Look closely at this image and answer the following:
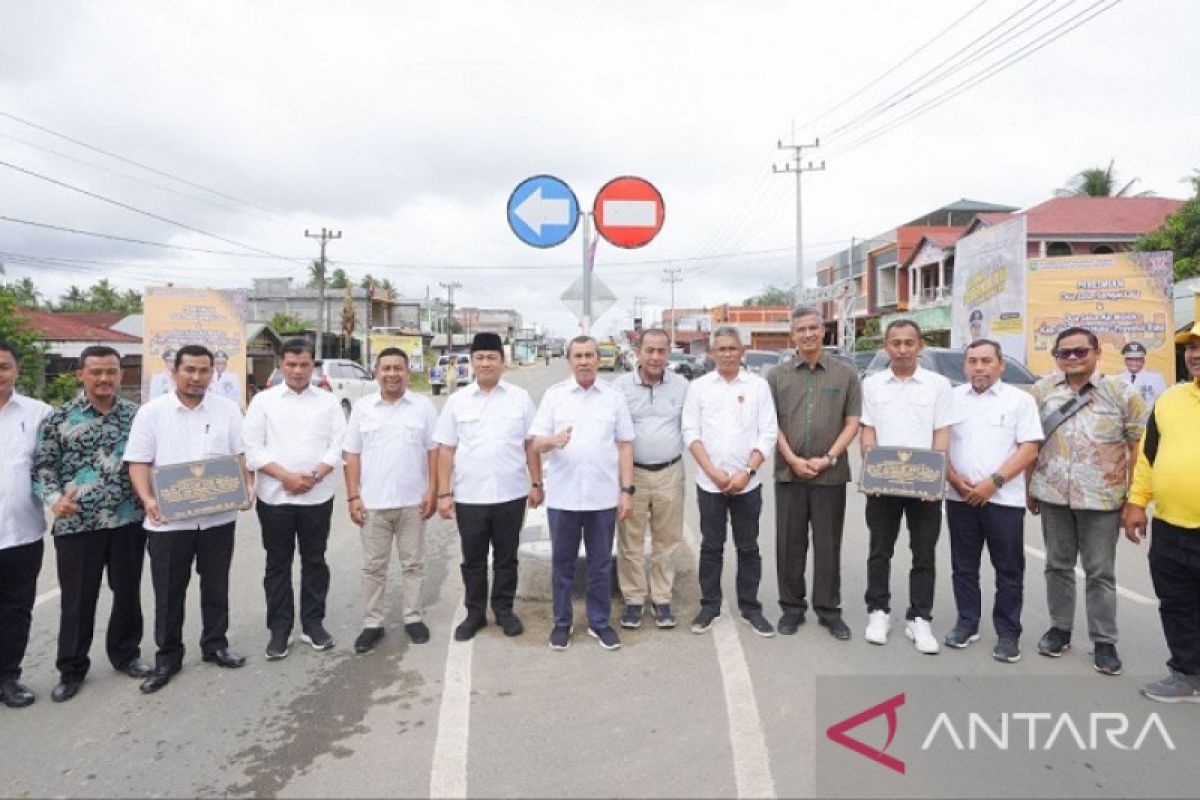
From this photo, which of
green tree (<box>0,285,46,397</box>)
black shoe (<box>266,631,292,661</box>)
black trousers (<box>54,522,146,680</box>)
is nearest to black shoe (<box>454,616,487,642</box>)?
black shoe (<box>266,631,292,661</box>)

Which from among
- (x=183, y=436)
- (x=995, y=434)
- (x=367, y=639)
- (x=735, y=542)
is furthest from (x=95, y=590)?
(x=995, y=434)

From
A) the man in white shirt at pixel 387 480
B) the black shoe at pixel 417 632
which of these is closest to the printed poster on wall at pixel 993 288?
the man in white shirt at pixel 387 480

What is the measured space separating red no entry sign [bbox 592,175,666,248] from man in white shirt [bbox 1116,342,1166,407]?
25.5 ft

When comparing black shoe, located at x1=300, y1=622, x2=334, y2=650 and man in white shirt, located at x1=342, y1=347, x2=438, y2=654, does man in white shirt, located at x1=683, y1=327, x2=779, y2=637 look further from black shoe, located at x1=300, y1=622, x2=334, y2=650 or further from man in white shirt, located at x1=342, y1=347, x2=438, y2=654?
black shoe, located at x1=300, y1=622, x2=334, y2=650

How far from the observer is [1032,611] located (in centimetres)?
505

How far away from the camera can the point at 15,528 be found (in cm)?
389

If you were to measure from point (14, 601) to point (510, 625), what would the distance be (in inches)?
103

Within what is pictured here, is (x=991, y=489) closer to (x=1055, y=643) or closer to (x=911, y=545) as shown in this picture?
(x=911, y=545)

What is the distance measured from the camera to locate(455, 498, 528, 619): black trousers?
184 inches

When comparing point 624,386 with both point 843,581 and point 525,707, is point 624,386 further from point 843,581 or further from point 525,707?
point 843,581

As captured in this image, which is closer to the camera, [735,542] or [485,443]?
[485,443]

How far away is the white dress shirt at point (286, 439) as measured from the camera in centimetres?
445

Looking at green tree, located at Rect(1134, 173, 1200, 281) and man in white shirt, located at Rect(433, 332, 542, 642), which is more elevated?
green tree, located at Rect(1134, 173, 1200, 281)

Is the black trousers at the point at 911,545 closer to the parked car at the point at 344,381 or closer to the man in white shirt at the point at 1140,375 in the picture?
the man in white shirt at the point at 1140,375
